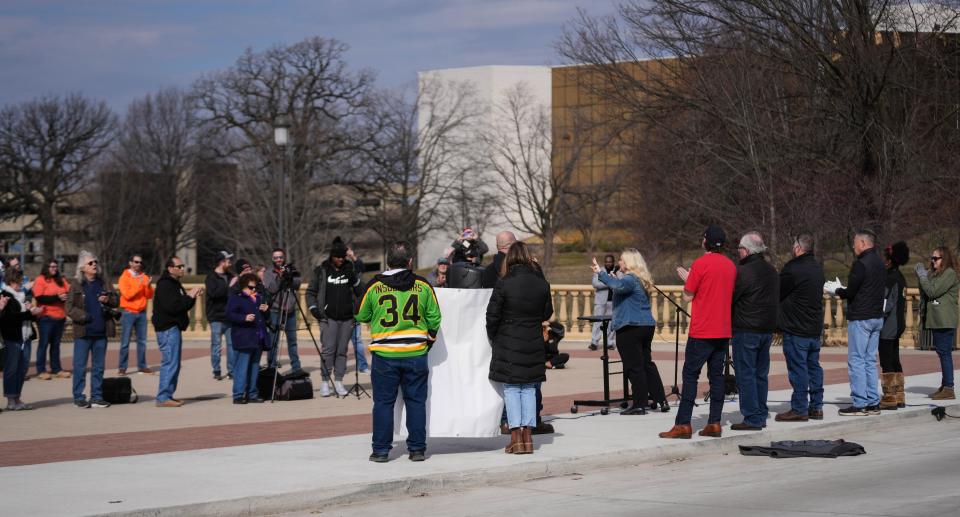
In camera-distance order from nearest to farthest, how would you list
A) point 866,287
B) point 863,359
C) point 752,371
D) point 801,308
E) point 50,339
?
point 752,371
point 801,308
point 866,287
point 863,359
point 50,339

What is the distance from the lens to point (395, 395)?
11.1 meters

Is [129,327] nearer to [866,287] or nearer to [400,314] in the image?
[400,314]

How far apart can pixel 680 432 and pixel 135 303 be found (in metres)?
10.6

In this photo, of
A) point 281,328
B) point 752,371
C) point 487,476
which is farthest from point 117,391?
point 752,371

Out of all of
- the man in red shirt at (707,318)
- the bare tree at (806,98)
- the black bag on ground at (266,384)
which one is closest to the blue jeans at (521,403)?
the man in red shirt at (707,318)

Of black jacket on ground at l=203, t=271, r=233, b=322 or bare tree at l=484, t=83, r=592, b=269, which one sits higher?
bare tree at l=484, t=83, r=592, b=269

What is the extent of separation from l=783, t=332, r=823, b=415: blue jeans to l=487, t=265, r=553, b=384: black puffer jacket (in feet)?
11.7

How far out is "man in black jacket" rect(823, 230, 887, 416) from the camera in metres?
14.1

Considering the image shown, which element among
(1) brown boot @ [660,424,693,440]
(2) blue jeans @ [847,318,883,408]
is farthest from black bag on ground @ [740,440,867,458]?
(2) blue jeans @ [847,318,883,408]

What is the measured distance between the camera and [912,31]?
32.3m

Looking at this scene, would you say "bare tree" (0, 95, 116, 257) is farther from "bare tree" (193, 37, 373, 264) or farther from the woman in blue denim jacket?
the woman in blue denim jacket

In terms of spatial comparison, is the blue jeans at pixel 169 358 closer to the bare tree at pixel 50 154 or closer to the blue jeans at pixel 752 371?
the blue jeans at pixel 752 371

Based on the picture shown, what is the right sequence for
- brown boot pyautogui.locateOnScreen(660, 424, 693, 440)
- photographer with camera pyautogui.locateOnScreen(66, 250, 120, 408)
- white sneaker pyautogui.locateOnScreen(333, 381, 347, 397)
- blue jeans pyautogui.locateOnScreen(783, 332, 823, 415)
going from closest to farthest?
brown boot pyautogui.locateOnScreen(660, 424, 693, 440) < blue jeans pyautogui.locateOnScreen(783, 332, 823, 415) < photographer with camera pyautogui.locateOnScreen(66, 250, 120, 408) < white sneaker pyautogui.locateOnScreen(333, 381, 347, 397)

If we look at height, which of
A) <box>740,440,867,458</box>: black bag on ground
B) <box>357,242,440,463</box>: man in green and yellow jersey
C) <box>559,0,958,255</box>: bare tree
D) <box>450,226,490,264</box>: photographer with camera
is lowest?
<box>740,440,867,458</box>: black bag on ground
